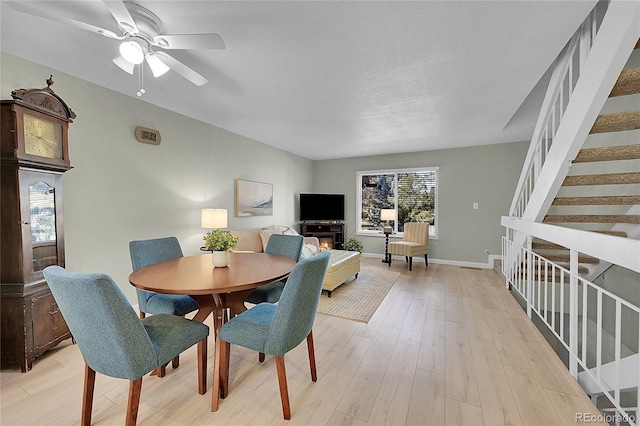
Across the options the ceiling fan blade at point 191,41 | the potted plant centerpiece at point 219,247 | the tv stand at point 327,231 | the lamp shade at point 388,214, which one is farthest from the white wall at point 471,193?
the ceiling fan blade at point 191,41

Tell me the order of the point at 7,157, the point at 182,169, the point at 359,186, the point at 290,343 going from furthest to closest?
the point at 359,186 < the point at 182,169 < the point at 7,157 < the point at 290,343

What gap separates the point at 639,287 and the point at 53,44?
18.0 ft

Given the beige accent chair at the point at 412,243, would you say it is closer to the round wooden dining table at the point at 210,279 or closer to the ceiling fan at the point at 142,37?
the round wooden dining table at the point at 210,279

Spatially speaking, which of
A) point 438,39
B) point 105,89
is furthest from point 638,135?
point 105,89

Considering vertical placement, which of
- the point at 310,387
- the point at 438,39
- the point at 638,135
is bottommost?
the point at 310,387

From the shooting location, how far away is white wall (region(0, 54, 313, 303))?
7.64 ft

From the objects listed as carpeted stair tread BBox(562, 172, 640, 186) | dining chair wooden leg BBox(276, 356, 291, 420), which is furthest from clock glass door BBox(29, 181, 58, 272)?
carpeted stair tread BBox(562, 172, 640, 186)

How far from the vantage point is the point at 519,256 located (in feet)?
9.70

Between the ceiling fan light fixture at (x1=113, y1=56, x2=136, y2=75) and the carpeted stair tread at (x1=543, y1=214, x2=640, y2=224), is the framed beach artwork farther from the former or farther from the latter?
the carpeted stair tread at (x1=543, y1=214, x2=640, y2=224)

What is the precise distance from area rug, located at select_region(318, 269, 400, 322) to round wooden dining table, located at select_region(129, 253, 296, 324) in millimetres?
1192

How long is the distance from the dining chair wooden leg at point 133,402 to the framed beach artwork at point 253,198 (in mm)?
3052

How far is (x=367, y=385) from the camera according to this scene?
1.67 metres

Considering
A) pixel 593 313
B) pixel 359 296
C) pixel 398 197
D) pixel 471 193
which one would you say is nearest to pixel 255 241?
pixel 359 296

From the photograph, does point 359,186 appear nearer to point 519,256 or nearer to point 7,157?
point 519,256
